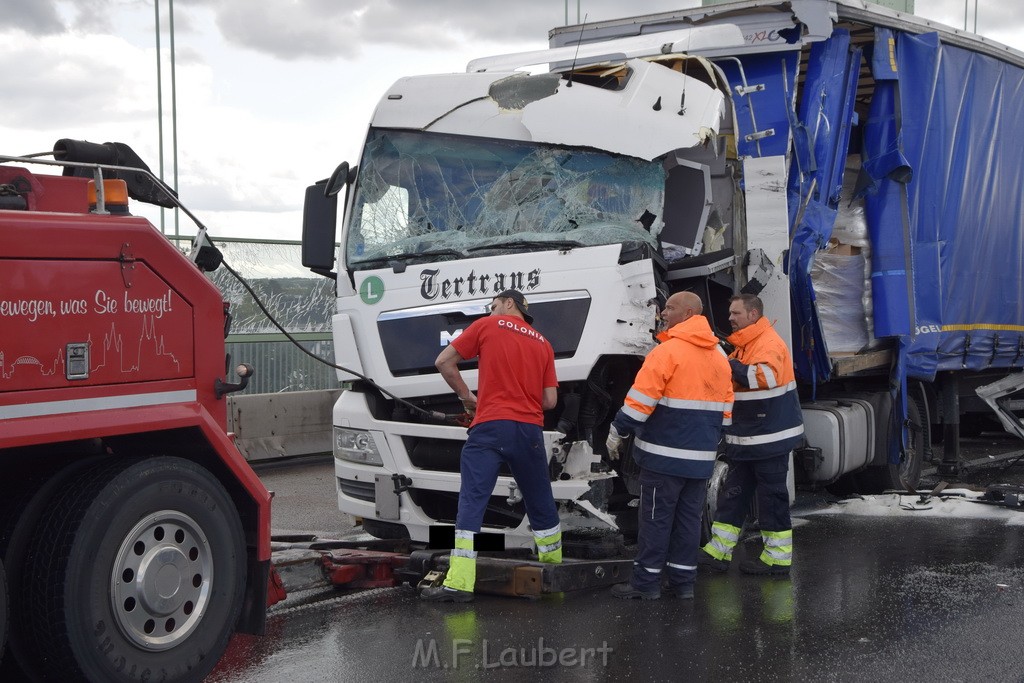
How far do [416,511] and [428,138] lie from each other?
235cm

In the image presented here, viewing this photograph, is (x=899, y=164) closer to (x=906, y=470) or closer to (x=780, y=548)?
(x=906, y=470)

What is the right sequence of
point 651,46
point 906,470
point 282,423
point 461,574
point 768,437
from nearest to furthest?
point 461,574 < point 768,437 < point 651,46 < point 906,470 < point 282,423

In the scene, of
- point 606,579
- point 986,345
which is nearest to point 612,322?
point 606,579

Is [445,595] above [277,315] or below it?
below

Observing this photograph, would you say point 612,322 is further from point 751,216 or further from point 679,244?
point 751,216

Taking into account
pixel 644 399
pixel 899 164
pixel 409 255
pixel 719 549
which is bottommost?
pixel 719 549

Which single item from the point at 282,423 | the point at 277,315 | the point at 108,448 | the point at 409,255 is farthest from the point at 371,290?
the point at 277,315

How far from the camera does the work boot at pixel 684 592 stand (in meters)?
6.05

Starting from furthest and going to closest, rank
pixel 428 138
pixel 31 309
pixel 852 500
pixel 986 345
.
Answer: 1. pixel 986 345
2. pixel 852 500
3. pixel 428 138
4. pixel 31 309

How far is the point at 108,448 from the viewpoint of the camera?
13.8 ft

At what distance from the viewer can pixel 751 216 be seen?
7109mm

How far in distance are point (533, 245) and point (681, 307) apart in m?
0.98

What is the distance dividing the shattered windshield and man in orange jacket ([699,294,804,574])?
0.88 meters

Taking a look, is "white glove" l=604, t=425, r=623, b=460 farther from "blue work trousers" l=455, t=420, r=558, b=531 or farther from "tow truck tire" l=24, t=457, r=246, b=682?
"tow truck tire" l=24, t=457, r=246, b=682
